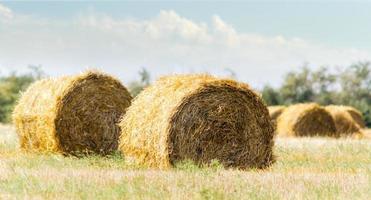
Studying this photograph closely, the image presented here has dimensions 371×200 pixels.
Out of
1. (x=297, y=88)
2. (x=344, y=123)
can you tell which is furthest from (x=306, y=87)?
(x=344, y=123)

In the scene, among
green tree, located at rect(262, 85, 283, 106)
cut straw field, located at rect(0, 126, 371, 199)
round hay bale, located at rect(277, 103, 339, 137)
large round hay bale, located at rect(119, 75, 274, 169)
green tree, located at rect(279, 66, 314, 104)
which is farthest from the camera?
green tree, located at rect(279, 66, 314, 104)

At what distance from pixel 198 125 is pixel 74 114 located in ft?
12.3

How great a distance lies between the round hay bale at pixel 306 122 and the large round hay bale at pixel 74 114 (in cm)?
1034

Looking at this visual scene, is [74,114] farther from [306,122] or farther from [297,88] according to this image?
[297,88]

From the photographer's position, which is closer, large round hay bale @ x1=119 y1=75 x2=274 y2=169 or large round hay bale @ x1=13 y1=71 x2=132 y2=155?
large round hay bale @ x1=119 y1=75 x2=274 y2=169

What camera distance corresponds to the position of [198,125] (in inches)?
461

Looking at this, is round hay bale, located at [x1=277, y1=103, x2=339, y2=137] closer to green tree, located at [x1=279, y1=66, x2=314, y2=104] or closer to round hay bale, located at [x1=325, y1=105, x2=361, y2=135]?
round hay bale, located at [x1=325, y1=105, x2=361, y2=135]

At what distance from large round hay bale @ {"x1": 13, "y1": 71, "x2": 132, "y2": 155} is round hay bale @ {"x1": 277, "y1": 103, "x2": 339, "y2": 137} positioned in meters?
10.3

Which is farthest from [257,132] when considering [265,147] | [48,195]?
[48,195]

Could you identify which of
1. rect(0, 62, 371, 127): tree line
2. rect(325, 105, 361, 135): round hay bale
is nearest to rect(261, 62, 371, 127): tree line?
rect(0, 62, 371, 127): tree line

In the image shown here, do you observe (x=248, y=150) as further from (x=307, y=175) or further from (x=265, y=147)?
(x=307, y=175)

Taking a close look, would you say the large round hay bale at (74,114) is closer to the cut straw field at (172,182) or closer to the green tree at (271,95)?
the cut straw field at (172,182)

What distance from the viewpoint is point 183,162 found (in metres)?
11.4

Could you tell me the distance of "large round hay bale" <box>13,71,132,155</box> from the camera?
569 inches
